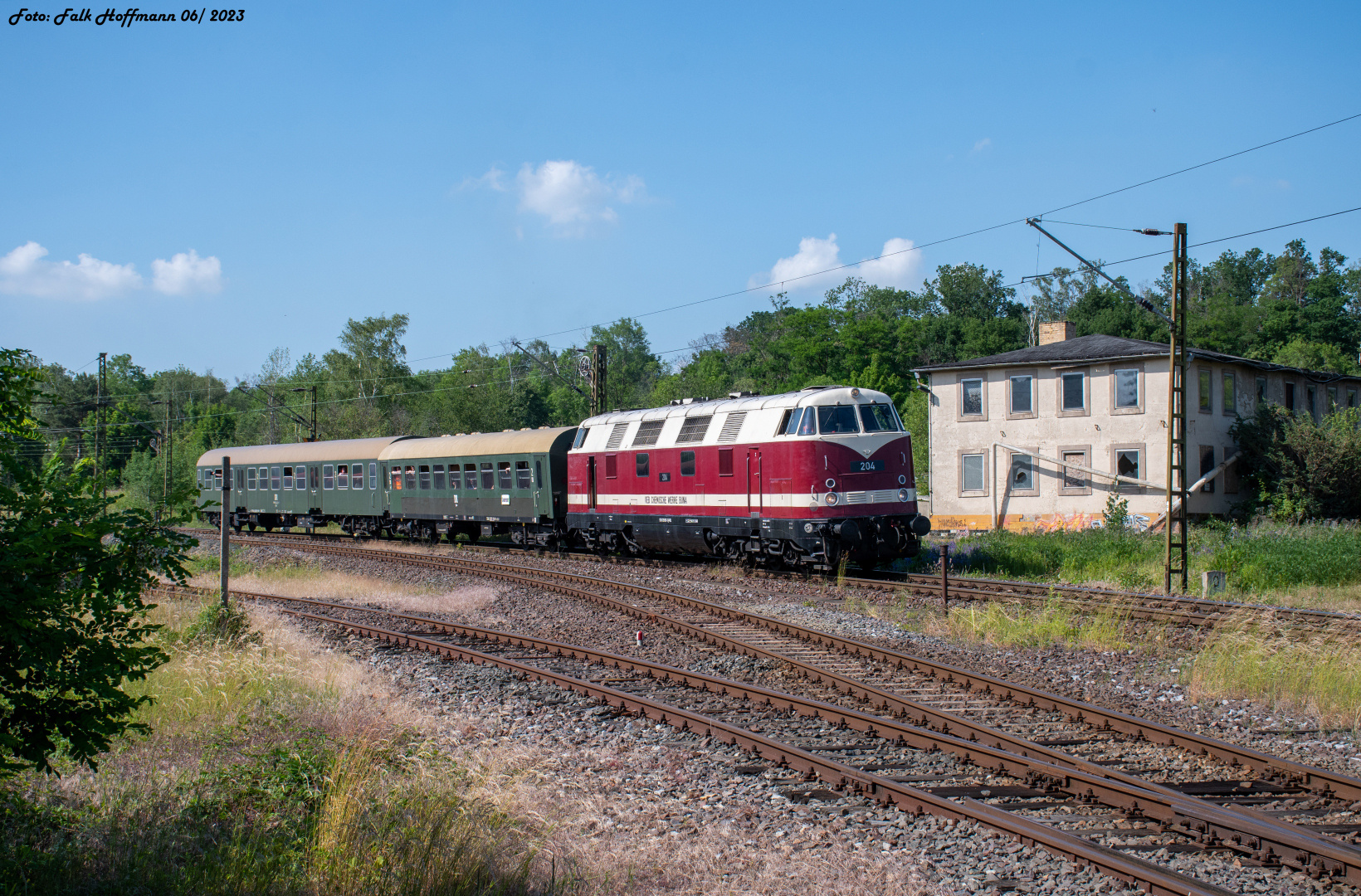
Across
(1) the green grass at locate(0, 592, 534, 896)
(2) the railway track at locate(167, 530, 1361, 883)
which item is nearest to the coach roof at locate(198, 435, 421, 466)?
(2) the railway track at locate(167, 530, 1361, 883)

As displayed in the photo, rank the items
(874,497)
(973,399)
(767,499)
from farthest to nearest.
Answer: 1. (973,399)
2. (767,499)
3. (874,497)

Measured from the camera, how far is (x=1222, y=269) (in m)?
97.9

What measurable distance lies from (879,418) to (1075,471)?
50.2 feet

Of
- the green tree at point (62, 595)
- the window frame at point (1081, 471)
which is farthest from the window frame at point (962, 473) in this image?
the green tree at point (62, 595)

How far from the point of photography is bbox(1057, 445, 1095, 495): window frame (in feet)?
102

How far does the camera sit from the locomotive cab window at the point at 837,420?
18.0 m

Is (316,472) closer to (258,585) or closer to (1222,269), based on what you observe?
(258,585)

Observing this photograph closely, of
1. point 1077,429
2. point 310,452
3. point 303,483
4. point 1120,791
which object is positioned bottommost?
point 1120,791

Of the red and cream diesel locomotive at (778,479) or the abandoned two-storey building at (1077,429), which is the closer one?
the red and cream diesel locomotive at (778,479)

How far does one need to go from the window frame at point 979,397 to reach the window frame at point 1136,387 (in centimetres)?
402

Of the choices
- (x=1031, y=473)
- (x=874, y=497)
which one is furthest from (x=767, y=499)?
(x=1031, y=473)

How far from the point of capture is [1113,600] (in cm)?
1514

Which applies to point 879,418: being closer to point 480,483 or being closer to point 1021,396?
point 480,483

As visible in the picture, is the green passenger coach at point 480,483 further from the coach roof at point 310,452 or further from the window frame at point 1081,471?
the window frame at point 1081,471
